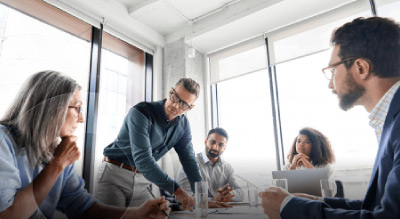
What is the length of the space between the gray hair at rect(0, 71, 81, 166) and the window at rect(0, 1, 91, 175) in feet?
0.15

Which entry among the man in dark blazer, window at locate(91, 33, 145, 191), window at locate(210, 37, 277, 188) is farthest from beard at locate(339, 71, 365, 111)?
window at locate(91, 33, 145, 191)

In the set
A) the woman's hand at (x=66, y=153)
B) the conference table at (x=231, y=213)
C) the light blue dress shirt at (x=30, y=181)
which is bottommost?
the conference table at (x=231, y=213)

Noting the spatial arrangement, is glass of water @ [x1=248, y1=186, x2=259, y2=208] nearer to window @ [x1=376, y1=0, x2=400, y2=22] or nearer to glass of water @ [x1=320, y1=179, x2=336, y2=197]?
glass of water @ [x1=320, y1=179, x2=336, y2=197]

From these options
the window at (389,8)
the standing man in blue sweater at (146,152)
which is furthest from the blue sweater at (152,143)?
the window at (389,8)

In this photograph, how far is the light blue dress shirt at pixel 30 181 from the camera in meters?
0.73

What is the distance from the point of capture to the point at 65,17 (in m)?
1.73

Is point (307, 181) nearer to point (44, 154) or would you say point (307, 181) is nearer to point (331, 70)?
point (331, 70)

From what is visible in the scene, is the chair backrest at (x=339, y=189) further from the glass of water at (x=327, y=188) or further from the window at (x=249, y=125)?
the window at (x=249, y=125)

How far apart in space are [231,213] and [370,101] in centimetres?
74

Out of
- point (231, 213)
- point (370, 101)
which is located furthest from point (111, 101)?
point (370, 101)

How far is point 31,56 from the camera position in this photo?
0.98m

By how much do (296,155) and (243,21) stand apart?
1.15 m

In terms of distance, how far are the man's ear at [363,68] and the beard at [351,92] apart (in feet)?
0.11

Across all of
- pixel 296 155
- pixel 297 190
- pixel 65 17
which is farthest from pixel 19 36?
pixel 296 155
